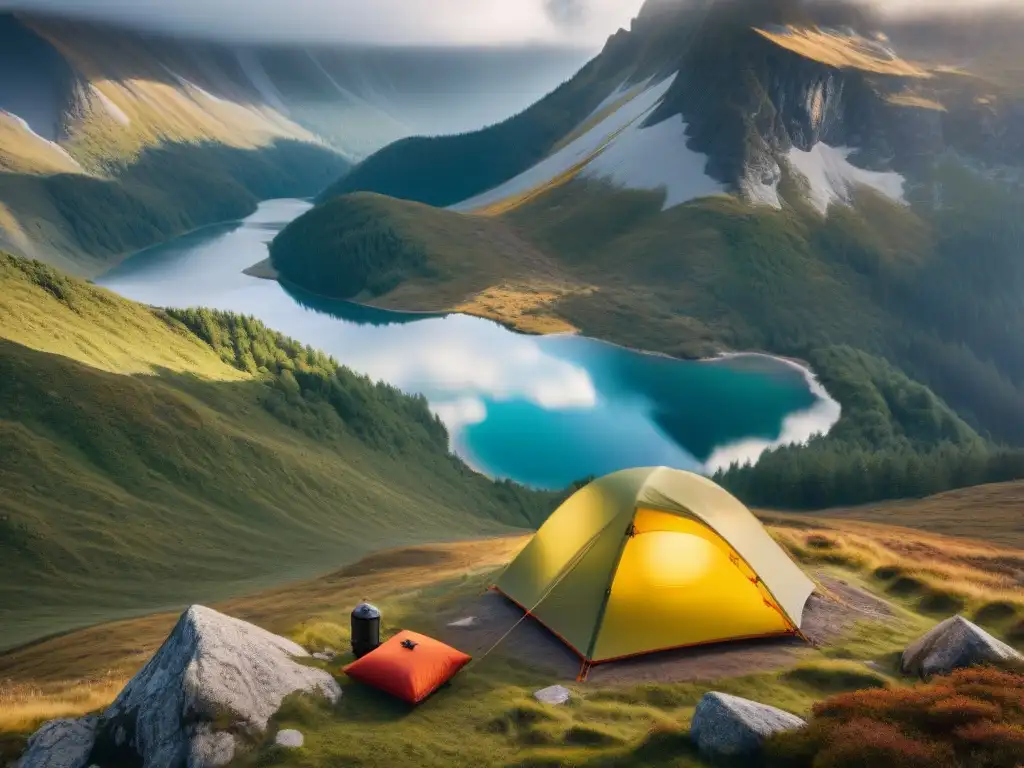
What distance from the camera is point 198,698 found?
13281 mm

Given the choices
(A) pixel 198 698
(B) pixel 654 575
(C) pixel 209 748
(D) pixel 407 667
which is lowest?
(C) pixel 209 748

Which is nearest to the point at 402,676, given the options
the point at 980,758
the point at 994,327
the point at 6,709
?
the point at 6,709

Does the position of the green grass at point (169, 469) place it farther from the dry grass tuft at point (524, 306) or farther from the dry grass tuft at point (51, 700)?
the dry grass tuft at point (524, 306)

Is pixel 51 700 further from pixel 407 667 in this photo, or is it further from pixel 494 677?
pixel 494 677

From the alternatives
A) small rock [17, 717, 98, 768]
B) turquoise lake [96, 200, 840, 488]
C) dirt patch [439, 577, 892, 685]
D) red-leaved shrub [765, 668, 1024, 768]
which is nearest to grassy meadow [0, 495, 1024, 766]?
dirt patch [439, 577, 892, 685]

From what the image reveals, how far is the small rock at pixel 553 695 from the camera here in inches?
645

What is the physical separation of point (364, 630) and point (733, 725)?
25.9 ft

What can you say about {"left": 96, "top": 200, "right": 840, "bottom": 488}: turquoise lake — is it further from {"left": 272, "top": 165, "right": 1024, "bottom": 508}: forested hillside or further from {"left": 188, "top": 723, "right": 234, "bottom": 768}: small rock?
{"left": 188, "top": 723, "right": 234, "bottom": 768}: small rock

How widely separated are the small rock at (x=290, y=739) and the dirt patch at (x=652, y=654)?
5.84 meters

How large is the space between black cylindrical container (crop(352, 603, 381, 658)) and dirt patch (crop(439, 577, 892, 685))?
8.86 ft

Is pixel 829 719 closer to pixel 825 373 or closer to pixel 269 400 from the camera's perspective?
pixel 269 400

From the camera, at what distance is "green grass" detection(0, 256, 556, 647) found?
32.1 meters

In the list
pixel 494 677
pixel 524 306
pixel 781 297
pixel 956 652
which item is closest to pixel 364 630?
pixel 494 677

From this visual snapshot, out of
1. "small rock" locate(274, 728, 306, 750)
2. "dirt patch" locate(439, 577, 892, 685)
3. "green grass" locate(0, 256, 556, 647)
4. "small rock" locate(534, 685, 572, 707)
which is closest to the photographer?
"small rock" locate(274, 728, 306, 750)
